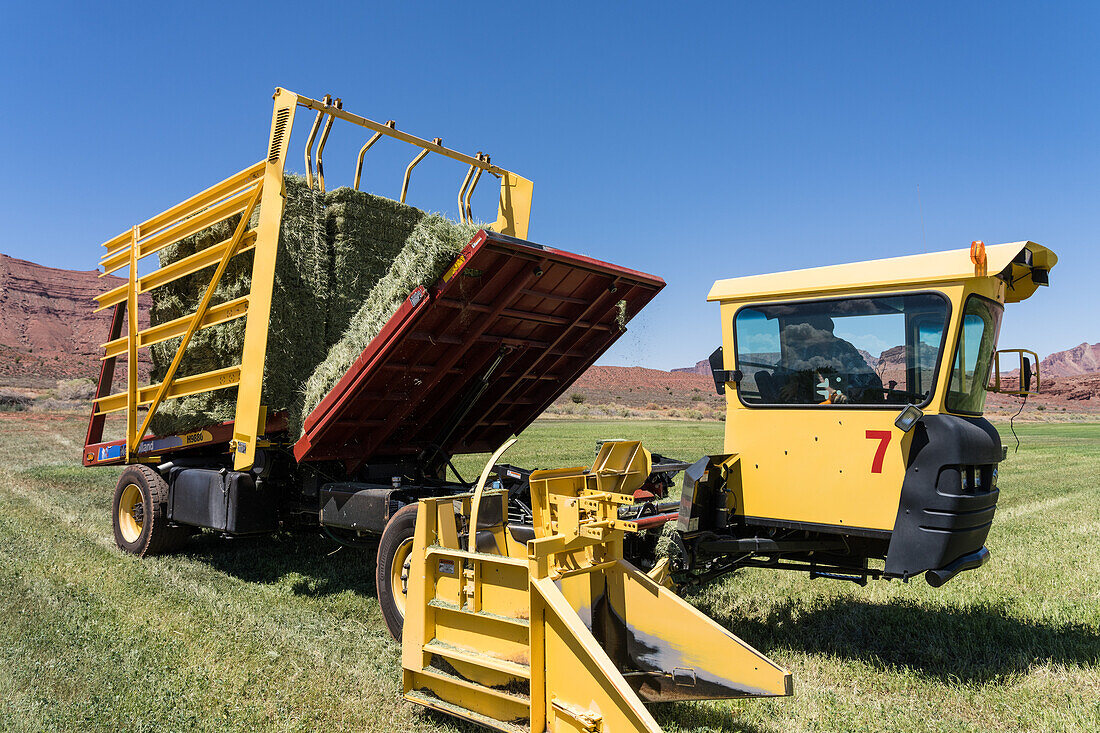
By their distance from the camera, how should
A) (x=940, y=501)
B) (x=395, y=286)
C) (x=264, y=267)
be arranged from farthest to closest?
(x=264, y=267)
(x=395, y=286)
(x=940, y=501)

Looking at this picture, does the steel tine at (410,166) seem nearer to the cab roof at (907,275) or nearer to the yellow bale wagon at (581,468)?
the yellow bale wagon at (581,468)

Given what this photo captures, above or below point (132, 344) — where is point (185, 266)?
above

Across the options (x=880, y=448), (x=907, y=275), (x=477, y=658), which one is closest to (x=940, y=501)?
(x=880, y=448)

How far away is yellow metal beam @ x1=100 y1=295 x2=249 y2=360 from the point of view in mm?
6520

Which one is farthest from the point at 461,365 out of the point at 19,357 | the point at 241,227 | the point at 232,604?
the point at 19,357

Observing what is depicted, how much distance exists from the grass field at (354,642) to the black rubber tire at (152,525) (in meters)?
0.31

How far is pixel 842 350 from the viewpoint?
4820 millimetres

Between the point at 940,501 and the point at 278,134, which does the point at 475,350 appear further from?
the point at 940,501

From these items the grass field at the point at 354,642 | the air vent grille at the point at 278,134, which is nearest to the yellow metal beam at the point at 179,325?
the air vent grille at the point at 278,134

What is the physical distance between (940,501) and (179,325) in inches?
264

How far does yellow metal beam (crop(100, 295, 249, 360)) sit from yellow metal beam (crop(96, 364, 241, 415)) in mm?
449

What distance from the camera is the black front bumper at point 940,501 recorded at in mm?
4293

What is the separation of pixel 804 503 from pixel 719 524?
65 centimetres

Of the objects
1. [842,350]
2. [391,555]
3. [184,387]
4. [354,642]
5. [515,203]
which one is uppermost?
[515,203]
